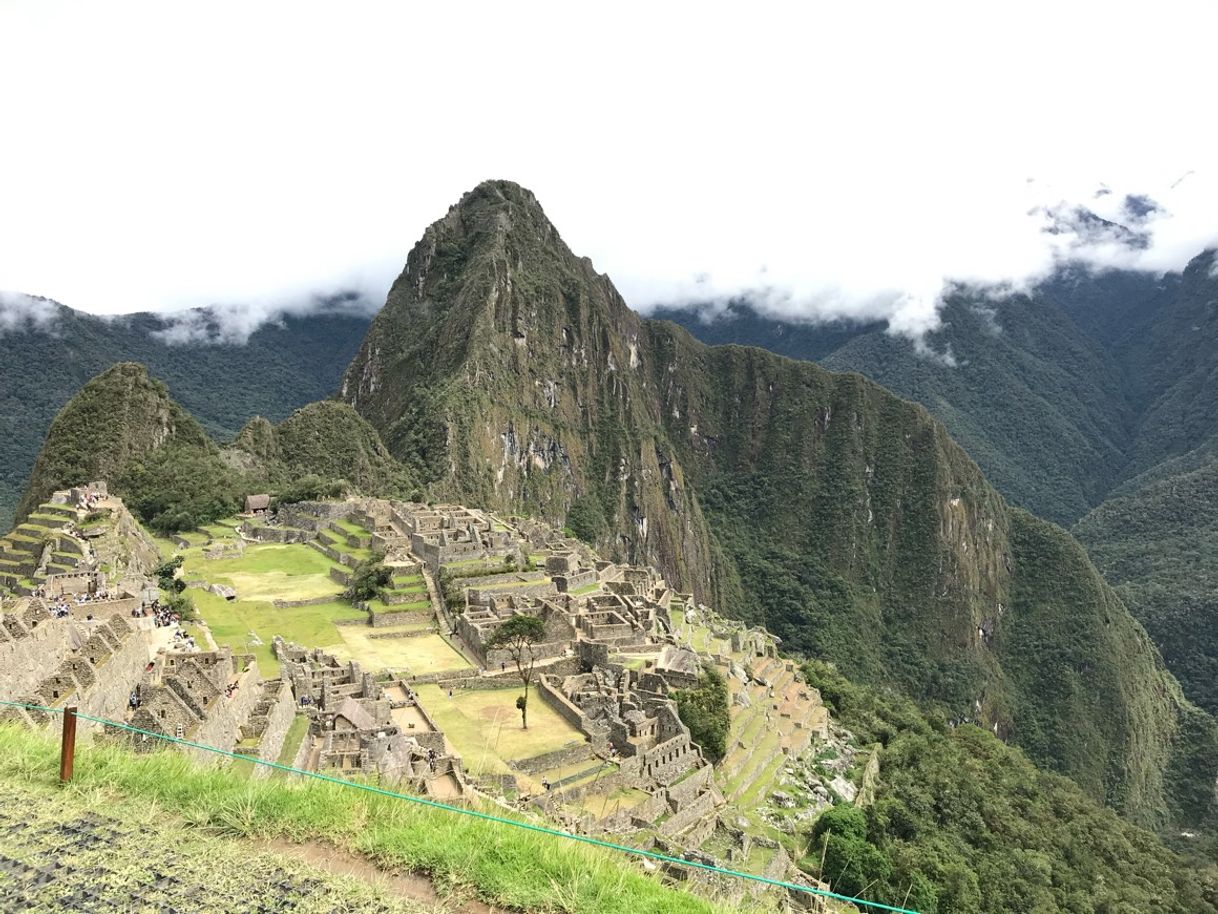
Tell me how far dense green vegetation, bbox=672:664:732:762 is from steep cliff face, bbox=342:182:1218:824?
7436cm

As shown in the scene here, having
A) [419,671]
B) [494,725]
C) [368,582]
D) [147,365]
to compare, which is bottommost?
[494,725]

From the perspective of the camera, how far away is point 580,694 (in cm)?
2783

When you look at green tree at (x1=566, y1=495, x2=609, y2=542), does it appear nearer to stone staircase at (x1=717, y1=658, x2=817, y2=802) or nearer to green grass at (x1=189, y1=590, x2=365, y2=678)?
→ stone staircase at (x1=717, y1=658, x2=817, y2=802)

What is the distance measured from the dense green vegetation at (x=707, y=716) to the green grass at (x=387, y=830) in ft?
71.8

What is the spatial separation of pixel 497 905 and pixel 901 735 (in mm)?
43852

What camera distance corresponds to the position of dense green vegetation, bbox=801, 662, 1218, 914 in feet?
83.1

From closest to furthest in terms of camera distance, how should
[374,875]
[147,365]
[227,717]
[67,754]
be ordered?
[374,875]
[67,754]
[227,717]
[147,365]

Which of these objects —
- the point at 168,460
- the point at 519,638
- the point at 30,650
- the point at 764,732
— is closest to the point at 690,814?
the point at 519,638

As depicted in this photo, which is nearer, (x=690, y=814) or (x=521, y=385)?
(x=690, y=814)

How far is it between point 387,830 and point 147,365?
6363 inches

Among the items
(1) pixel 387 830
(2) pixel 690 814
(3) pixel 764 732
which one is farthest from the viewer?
(3) pixel 764 732

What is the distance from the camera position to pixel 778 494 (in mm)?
181000

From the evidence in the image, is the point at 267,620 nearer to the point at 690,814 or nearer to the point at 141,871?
the point at 690,814

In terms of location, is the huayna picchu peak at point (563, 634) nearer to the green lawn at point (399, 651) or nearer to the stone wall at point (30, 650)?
the stone wall at point (30, 650)
